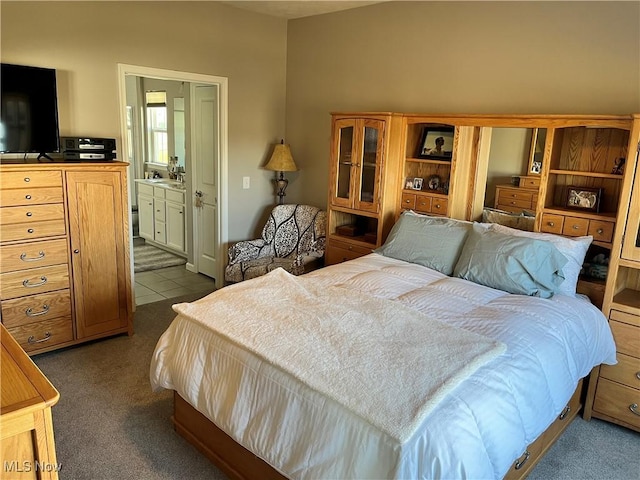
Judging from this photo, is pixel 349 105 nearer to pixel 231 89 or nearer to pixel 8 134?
pixel 231 89

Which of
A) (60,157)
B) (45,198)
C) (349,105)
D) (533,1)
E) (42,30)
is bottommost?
(45,198)

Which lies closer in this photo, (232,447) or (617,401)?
(232,447)

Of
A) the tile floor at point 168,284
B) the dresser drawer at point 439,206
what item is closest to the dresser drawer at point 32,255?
the tile floor at point 168,284

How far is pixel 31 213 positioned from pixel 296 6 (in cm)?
275

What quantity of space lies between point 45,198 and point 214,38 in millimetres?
2138

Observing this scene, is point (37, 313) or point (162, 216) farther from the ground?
point (162, 216)

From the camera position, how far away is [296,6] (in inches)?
165

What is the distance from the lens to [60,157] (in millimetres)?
3570

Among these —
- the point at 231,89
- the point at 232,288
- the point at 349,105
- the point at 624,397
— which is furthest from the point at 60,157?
the point at 624,397

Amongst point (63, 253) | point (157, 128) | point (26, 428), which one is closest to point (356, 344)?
point (26, 428)

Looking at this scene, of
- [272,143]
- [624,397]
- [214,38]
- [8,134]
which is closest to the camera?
[624,397]

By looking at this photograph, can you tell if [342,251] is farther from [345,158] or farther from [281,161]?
[281,161]

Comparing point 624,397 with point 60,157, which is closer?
point 624,397

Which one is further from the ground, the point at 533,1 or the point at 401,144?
the point at 533,1
